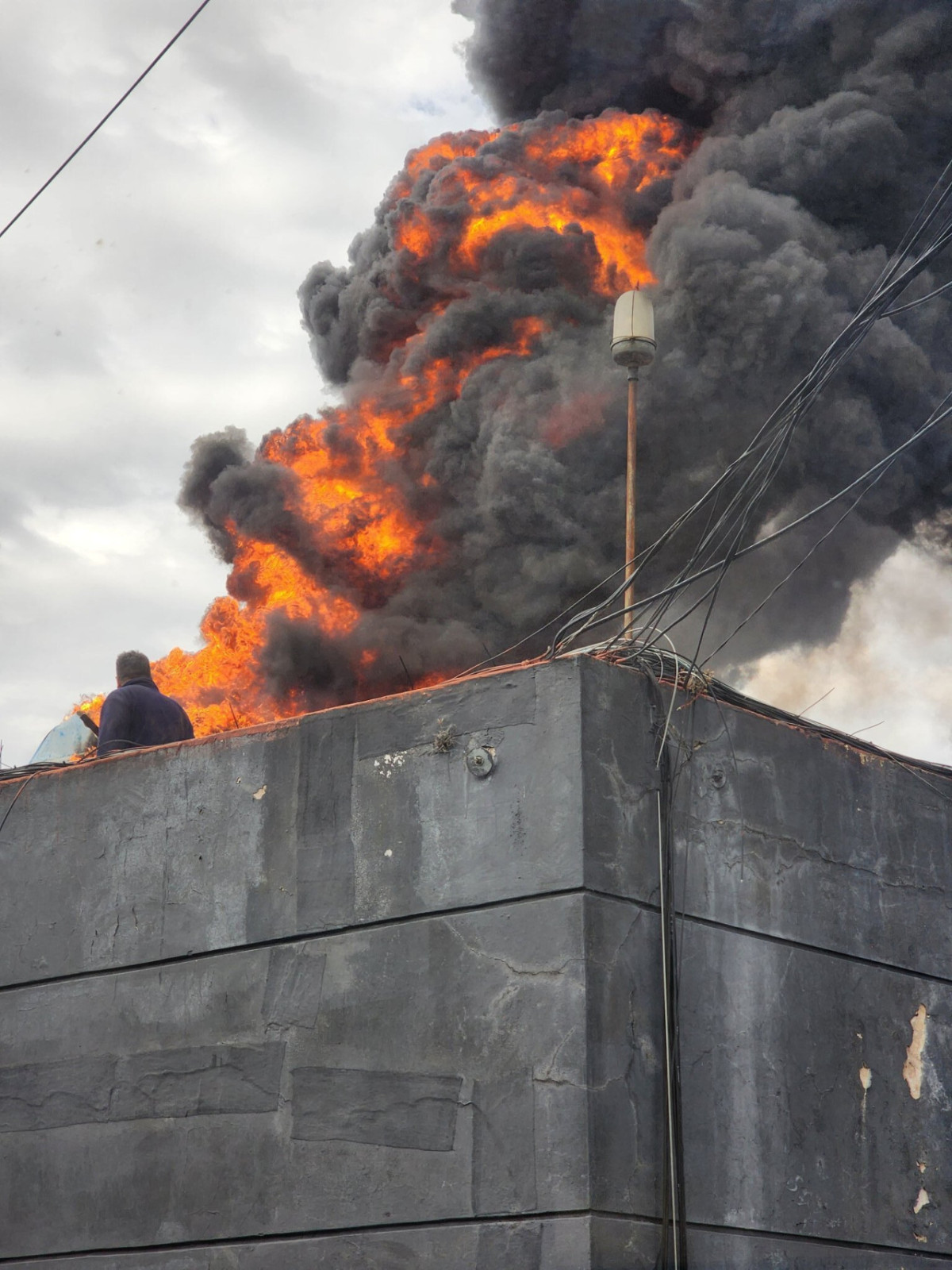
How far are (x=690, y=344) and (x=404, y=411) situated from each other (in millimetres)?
4441

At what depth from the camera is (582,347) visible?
2167cm

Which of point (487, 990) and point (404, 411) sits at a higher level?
point (404, 411)

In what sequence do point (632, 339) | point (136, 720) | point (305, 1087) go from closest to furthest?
1. point (305, 1087)
2. point (136, 720)
3. point (632, 339)

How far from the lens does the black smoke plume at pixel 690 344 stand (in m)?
20.4

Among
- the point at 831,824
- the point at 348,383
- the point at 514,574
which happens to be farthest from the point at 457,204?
the point at 831,824

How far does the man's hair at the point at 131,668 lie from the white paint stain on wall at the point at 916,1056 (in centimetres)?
468

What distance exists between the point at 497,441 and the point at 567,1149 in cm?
1521

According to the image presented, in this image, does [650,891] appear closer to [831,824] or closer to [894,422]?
[831,824]

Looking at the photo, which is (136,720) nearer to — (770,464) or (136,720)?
(136,720)

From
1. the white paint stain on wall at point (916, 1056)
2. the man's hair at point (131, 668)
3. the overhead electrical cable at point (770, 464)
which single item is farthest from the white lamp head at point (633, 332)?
the white paint stain on wall at point (916, 1056)

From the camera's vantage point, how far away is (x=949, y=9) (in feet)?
70.6

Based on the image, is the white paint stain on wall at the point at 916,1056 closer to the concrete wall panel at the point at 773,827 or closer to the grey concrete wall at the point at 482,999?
the grey concrete wall at the point at 482,999

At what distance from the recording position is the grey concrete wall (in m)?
6.33

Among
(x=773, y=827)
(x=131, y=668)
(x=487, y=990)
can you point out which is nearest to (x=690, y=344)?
(x=131, y=668)
